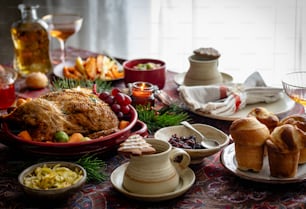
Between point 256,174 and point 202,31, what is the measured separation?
154 cm

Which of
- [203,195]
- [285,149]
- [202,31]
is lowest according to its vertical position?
[203,195]

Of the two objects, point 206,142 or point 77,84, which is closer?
point 206,142

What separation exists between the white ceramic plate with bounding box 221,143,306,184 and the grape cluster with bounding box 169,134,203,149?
0.08 meters

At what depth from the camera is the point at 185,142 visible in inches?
62.2

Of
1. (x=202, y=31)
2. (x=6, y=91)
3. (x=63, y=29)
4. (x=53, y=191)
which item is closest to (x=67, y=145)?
(x=53, y=191)

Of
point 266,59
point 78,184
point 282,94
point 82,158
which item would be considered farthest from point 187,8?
point 78,184

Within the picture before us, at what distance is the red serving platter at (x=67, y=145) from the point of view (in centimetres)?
152

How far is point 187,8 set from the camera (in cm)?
295

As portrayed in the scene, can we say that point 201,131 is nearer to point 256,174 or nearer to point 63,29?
point 256,174

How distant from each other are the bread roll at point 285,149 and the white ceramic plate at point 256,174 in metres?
0.02

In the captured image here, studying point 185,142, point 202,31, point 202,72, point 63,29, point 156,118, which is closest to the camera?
point 185,142

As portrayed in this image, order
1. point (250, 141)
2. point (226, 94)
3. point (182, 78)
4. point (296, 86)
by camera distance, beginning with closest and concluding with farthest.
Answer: point (250, 141) < point (296, 86) < point (226, 94) < point (182, 78)

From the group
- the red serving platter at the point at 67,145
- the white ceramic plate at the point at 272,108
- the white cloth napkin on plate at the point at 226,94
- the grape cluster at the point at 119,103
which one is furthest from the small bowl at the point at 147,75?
the red serving platter at the point at 67,145

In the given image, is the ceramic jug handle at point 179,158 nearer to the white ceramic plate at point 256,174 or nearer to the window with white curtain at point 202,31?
the white ceramic plate at point 256,174
